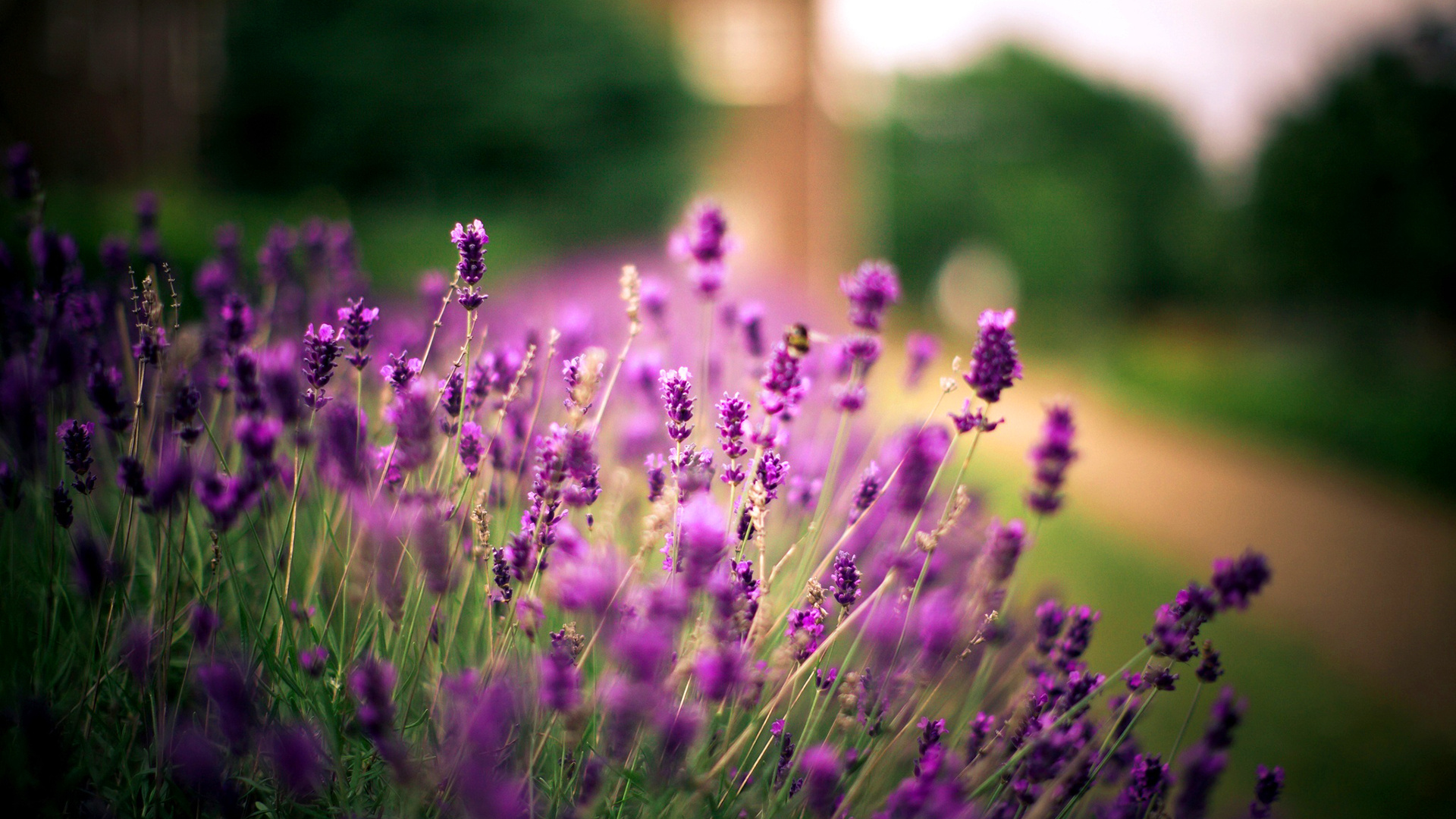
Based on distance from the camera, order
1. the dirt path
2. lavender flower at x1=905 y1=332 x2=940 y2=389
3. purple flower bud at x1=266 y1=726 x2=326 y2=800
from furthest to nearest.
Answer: the dirt path
lavender flower at x1=905 y1=332 x2=940 y2=389
purple flower bud at x1=266 y1=726 x2=326 y2=800

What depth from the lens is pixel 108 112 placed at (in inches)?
584

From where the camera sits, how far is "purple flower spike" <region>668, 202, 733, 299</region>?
1844mm

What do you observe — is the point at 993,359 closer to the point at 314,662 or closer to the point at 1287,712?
the point at 314,662

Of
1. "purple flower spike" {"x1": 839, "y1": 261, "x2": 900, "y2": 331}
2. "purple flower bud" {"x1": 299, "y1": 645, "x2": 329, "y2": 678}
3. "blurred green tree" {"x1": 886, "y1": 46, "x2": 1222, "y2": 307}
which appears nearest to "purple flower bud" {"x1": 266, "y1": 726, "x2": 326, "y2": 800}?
"purple flower bud" {"x1": 299, "y1": 645, "x2": 329, "y2": 678}

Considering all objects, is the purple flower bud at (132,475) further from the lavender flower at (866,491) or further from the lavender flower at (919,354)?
the lavender flower at (919,354)

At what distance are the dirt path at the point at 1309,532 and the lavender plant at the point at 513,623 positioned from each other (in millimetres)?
3803

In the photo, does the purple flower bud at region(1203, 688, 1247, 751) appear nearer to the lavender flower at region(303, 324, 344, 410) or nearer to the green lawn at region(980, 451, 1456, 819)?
the green lawn at region(980, 451, 1456, 819)

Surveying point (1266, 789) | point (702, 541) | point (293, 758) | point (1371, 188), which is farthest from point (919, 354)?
point (1371, 188)

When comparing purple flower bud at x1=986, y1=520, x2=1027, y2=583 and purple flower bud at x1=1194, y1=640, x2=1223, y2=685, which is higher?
purple flower bud at x1=986, y1=520, x2=1027, y2=583

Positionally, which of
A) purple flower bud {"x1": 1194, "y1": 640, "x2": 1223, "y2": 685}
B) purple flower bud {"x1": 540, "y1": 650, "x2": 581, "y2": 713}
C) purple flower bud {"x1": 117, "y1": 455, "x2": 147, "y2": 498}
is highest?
purple flower bud {"x1": 117, "y1": 455, "x2": 147, "y2": 498}

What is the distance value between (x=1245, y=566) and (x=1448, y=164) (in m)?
11.2

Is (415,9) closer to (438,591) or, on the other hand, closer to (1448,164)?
(438,591)

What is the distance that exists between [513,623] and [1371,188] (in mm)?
12885

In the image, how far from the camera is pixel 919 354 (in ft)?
7.93
